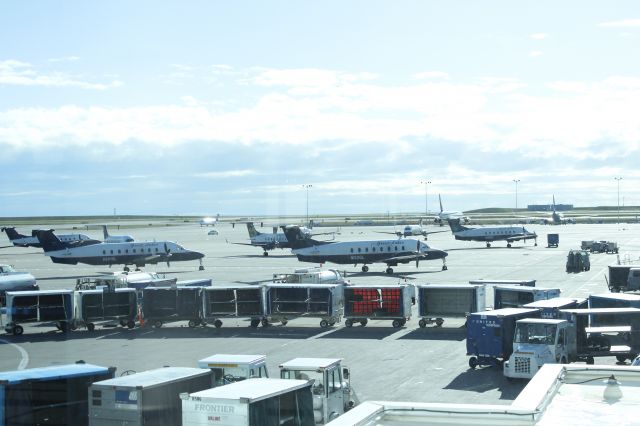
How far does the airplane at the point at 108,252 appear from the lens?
7962 cm

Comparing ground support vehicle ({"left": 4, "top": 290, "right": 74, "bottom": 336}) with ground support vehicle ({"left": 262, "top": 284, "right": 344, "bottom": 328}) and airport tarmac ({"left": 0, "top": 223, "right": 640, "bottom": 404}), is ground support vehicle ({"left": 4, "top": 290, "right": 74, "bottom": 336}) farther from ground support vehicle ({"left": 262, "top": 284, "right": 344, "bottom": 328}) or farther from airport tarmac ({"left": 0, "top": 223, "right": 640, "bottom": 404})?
ground support vehicle ({"left": 262, "top": 284, "right": 344, "bottom": 328})

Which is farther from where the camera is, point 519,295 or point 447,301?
point 447,301

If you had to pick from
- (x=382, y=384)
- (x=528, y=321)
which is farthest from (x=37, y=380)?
(x=528, y=321)

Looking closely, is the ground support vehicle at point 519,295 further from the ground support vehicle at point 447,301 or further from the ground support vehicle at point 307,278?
the ground support vehicle at point 307,278

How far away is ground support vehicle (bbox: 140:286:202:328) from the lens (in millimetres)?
44031

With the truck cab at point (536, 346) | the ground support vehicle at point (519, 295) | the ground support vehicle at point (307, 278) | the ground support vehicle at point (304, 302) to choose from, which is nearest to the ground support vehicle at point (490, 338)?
the truck cab at point (536, 346)

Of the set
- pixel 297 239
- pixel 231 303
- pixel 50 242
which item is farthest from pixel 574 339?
pixel 50 242

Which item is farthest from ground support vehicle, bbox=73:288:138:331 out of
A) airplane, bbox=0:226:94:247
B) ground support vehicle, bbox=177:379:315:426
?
airplane, bbox=0:226:94:247

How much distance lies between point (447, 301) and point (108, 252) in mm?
46772

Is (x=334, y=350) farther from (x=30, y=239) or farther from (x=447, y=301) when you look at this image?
(x=30, y=239)

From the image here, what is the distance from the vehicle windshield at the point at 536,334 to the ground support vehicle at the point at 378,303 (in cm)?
1286

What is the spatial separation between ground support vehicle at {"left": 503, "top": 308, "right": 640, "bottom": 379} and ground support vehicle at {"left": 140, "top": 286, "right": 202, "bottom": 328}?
19716mm

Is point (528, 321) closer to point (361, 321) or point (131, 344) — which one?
point (361, 321)

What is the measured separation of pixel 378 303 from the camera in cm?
4275
